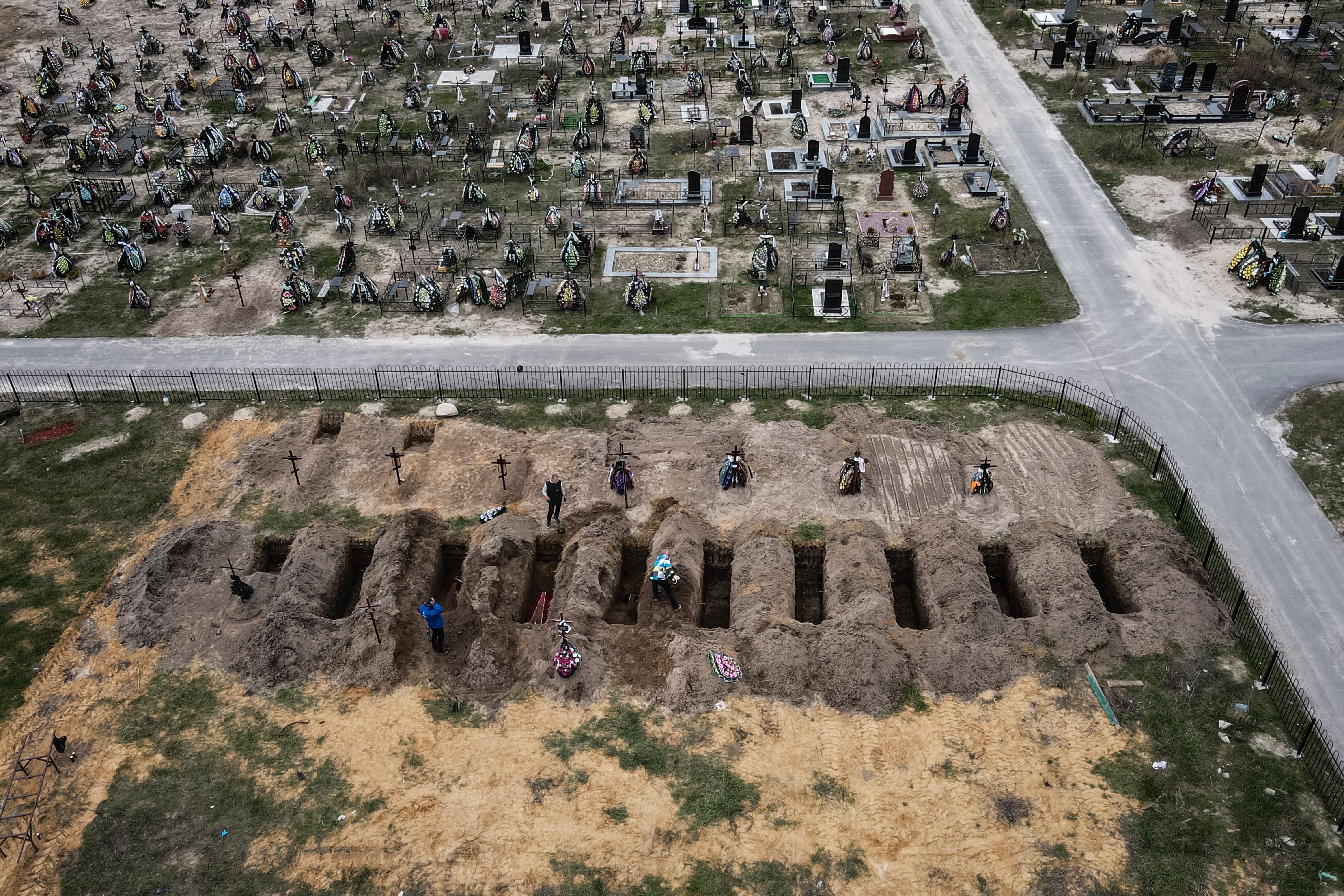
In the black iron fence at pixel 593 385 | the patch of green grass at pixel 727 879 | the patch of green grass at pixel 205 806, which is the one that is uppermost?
the black iron fence at pixel 593 385

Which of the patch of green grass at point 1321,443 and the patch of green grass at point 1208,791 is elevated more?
the patch of green grass at point 1321,443

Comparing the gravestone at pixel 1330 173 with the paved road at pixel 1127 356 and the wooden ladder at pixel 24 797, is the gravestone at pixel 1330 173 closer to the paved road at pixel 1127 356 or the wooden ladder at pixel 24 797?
the paved road at pixel 1127 356

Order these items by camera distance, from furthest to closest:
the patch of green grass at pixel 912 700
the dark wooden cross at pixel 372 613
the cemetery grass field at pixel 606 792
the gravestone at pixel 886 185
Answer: the gravestone at pixel 886 185 < the dark wooden cross at pixel 372 613 < the patch of green grass at pixel 912 700 < the cemetery grass field at pixel 606 792

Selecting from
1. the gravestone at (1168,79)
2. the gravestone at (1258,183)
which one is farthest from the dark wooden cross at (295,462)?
the gravestone at (1168,79)

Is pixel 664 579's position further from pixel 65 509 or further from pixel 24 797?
pixel 65 509

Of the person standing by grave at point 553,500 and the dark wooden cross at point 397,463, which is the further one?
the dark wooden cross at point 397,463

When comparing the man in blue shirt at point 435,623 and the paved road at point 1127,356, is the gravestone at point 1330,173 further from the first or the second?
the man in blue shirt at point 435,623

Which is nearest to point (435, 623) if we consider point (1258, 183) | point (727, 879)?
point (727, 879)

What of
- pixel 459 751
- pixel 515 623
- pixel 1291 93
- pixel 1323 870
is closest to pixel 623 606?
pixel 515 623

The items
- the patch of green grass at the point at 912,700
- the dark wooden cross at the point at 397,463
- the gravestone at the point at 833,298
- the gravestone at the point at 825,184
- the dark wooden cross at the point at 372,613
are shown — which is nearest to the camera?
the patch of green grass at the point at 912,700
